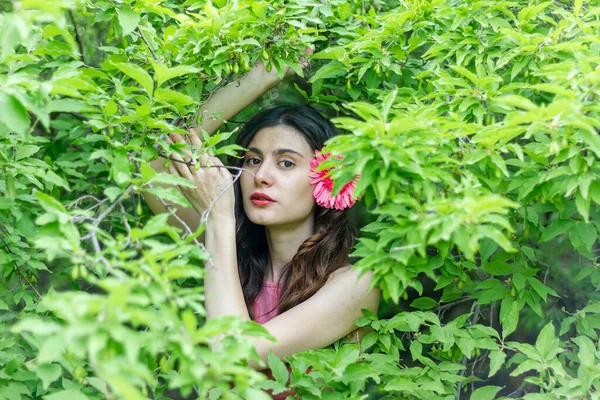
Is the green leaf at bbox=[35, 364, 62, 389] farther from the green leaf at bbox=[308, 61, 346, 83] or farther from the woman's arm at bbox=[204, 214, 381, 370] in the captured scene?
the green leaf at bbox=[308, 61, 346, 83]

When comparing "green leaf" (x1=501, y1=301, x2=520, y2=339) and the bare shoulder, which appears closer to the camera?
"green leaf" (x1=501, y1=301, x2=520, y2=339)

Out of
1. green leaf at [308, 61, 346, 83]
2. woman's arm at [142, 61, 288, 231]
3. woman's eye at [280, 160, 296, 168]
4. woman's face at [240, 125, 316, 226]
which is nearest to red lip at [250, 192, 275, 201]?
woman's face at [240, 125, 316, 226]

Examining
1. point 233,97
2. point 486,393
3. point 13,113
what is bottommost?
point 486,393

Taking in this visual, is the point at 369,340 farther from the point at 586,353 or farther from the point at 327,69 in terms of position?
the point at 327,69

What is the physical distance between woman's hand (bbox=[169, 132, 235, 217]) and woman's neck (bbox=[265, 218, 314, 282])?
43cm

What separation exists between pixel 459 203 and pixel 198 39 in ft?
4.21

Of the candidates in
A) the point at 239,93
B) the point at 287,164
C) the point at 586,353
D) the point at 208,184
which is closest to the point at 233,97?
the point at 239,93

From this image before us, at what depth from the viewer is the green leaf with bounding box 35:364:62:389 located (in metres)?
1.89

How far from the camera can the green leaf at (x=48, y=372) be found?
1893 millimetres

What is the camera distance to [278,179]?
9.47 feet

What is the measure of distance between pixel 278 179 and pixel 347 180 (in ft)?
3.25

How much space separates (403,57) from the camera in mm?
2797

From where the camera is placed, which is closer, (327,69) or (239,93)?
(327,69)

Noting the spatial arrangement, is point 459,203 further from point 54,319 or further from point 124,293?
point 54,319
